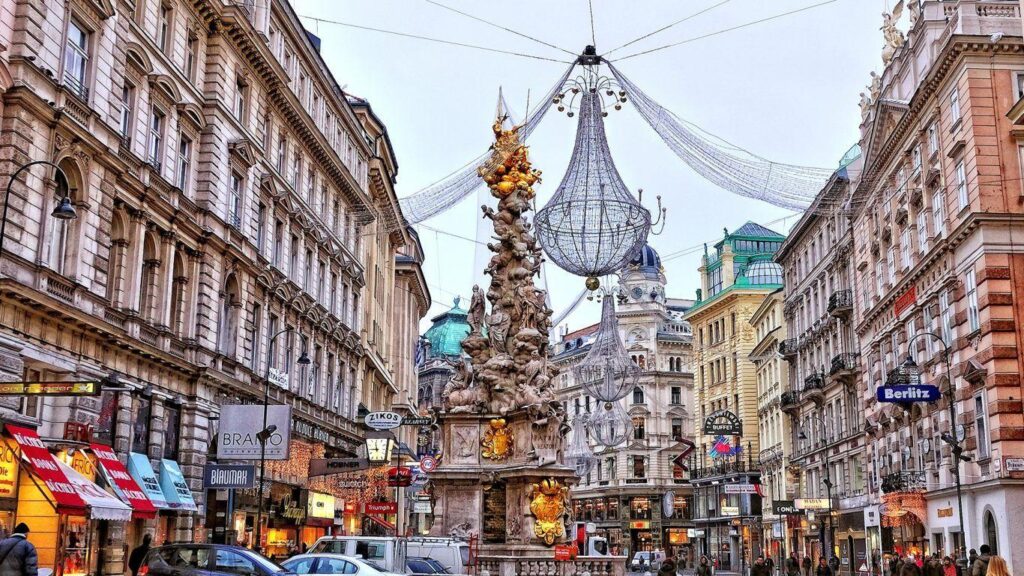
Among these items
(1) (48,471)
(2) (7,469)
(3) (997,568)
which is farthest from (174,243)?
(3) (997,568)

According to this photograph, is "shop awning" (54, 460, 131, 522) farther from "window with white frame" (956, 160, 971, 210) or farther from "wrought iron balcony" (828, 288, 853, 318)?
"wrought iron balcony" (828, 288, 853, 318)

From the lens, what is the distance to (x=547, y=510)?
98.1 feet

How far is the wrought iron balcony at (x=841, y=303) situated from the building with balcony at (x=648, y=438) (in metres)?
54.9

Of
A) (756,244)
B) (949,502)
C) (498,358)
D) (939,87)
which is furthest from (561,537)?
(756,244)

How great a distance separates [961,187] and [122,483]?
28.6m

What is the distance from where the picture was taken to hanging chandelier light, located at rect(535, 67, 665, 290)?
3041 cm

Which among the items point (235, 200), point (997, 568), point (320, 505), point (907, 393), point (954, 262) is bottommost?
point (997, 568)

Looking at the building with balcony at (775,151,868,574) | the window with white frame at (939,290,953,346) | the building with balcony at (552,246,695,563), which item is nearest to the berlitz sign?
the window with white frame at (939,290,953,346)

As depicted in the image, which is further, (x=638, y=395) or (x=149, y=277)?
(x=638, y=395)

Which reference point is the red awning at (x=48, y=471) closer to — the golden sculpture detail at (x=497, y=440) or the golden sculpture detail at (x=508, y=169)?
the golden sculpture detail at (x=497, y=440)

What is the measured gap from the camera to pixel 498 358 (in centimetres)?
3150

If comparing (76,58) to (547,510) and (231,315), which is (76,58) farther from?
(547,510)

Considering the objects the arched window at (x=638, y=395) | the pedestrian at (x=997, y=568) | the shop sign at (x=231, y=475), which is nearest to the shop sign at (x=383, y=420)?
the shop sign at (x=231, y=475)

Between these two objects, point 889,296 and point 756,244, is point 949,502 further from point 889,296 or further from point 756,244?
point 756,244
